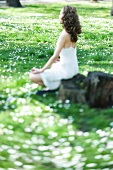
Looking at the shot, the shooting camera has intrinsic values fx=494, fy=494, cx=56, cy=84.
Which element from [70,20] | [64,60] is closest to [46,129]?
[64,60]

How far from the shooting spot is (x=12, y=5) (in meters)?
30.7

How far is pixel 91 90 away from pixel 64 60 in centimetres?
92

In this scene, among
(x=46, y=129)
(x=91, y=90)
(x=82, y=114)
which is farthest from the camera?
(x=91, y=90)

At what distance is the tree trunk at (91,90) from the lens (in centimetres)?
750

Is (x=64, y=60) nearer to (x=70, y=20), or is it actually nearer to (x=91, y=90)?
(x=70, y=20)

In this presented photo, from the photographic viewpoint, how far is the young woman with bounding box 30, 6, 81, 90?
8062mm

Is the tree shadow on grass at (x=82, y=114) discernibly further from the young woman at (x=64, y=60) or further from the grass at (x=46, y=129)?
the young woman at (x=64, y=60)

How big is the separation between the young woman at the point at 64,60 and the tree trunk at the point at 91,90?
1.29ft

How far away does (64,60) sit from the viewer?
8.20 metres

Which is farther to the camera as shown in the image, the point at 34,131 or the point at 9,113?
the point at 9,113

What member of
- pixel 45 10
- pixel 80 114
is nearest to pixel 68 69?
pixel 80 114

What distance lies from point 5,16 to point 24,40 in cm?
887

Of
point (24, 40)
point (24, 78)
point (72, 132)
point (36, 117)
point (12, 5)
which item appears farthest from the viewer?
point (12, 5)

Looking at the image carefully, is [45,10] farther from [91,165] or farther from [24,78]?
[91,165]
